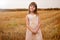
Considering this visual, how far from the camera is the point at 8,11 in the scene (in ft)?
9.26

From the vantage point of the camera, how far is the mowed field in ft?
9.17

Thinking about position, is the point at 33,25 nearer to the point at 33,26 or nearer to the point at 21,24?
the point at 33,26

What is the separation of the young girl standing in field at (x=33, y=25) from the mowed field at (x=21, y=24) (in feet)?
0.25

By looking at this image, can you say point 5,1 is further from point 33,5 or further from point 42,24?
point 42,24


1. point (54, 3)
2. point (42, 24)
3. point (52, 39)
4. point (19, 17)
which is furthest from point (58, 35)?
point (19, 17)

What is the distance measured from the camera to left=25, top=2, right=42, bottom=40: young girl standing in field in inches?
107

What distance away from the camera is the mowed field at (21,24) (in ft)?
9.17

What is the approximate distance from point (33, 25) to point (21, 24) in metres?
0.21

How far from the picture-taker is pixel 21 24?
2803 millimetres

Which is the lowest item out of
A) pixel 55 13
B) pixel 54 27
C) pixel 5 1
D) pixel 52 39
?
pixel 52 39

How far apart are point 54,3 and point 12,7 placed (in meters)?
0.71

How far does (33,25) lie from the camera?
2729 mm

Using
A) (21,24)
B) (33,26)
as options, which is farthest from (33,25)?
(21,24)

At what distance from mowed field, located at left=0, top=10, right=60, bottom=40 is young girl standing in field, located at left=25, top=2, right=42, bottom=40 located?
8 centimetres
